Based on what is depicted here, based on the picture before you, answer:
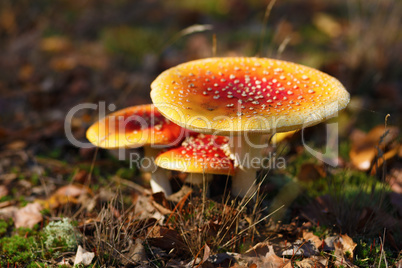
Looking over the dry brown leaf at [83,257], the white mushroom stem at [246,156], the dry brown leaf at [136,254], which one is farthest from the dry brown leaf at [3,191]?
the white mushroom stem at [246,156]

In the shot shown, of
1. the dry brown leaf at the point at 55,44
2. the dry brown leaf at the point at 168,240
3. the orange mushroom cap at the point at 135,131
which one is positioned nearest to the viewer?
the dry brown leaf at the point at 168,240

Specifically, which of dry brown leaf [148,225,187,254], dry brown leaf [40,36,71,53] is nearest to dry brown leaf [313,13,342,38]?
dry brown leaf [40,36,71,53]

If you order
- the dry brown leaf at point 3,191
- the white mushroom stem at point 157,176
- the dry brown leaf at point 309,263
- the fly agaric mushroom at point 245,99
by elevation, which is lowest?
the dry brown leaf at point 3,191

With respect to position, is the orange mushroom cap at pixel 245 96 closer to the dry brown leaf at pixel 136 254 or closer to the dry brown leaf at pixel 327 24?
the dry brown leaf at pixel 136 254

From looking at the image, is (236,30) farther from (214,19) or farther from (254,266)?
(254,266)

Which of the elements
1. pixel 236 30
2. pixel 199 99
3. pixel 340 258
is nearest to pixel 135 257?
pixel 199 99

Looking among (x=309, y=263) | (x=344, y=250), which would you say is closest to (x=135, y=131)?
(x=309, y=263)
